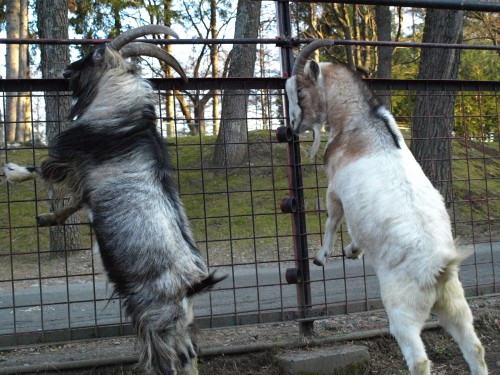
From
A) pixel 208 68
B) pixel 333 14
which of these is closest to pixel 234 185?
pixel 333 14

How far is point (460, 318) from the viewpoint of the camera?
4633mm

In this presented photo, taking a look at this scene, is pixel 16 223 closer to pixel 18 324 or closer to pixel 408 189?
pixel 18 324

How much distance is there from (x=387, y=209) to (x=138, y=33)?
2.45m

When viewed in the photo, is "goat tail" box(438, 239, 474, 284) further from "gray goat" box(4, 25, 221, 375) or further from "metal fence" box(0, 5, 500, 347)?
"metal fence" box(0, 5, 500, 347)

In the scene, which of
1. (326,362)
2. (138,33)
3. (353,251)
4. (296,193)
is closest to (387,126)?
(353,251)

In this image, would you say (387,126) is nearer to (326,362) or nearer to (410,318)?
(410,318)

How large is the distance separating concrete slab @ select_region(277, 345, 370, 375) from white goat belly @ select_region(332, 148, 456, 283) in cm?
117

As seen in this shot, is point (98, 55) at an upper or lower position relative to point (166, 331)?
upper

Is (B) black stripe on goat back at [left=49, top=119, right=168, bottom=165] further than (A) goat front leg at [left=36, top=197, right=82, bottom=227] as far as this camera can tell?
No

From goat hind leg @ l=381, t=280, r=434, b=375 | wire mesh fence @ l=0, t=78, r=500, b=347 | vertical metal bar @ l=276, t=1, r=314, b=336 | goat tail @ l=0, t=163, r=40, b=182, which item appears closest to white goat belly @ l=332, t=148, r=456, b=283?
goat hind leg @ l=381, t=280, r=434, b=375

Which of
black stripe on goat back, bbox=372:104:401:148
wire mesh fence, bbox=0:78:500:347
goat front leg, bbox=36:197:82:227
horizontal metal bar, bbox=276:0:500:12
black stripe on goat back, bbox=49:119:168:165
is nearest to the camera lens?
black stripe on goat back, bbox=49:119:168:165

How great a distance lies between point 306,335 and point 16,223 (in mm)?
10975

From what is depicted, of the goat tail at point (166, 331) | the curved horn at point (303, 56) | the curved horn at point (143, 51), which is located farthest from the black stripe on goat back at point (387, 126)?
the goat tail at point (166, 331)

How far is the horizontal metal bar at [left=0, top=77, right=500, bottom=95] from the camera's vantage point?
572 centimetres
